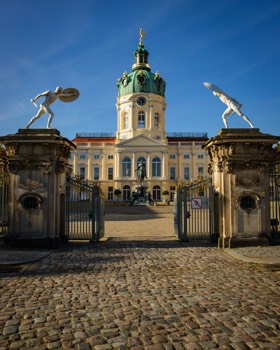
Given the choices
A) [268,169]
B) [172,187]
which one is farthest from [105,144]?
[268,169]

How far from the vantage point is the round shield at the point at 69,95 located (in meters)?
11.9

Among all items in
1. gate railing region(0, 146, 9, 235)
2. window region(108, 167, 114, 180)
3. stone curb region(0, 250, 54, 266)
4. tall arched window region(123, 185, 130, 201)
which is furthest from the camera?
window region(108, 167, 114, 180)

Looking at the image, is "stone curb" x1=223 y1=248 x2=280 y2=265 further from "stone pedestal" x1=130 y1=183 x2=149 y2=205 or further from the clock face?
the clock face

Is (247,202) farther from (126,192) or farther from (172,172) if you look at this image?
(172,172)

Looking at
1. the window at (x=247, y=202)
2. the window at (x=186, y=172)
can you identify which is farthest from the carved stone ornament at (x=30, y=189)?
the window at (x=186, y=172)

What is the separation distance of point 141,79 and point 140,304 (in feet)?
238

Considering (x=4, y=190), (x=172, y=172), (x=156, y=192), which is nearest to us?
(x=4, y=190)

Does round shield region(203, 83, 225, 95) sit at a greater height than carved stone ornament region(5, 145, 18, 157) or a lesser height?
greater

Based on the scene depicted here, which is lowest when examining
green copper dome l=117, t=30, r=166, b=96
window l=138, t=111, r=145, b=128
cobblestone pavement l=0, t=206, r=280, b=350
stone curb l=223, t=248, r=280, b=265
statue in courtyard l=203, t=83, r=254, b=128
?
cobblestone pavement l=0, t=206, r=280, b=350

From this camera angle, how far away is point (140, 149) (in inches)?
2869

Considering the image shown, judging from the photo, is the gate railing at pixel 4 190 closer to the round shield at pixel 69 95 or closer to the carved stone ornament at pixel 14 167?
the carved stone ornament at pixel 14 167

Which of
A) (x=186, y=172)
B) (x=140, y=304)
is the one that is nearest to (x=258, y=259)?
(x=140, y=304)

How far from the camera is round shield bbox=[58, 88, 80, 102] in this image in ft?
39.1

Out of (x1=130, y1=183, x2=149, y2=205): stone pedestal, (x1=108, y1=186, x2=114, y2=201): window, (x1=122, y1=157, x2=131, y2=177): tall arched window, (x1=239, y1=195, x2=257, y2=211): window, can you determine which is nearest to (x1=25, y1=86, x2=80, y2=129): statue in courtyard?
(x1=239, y1=195, x2=257, y2=211): window
